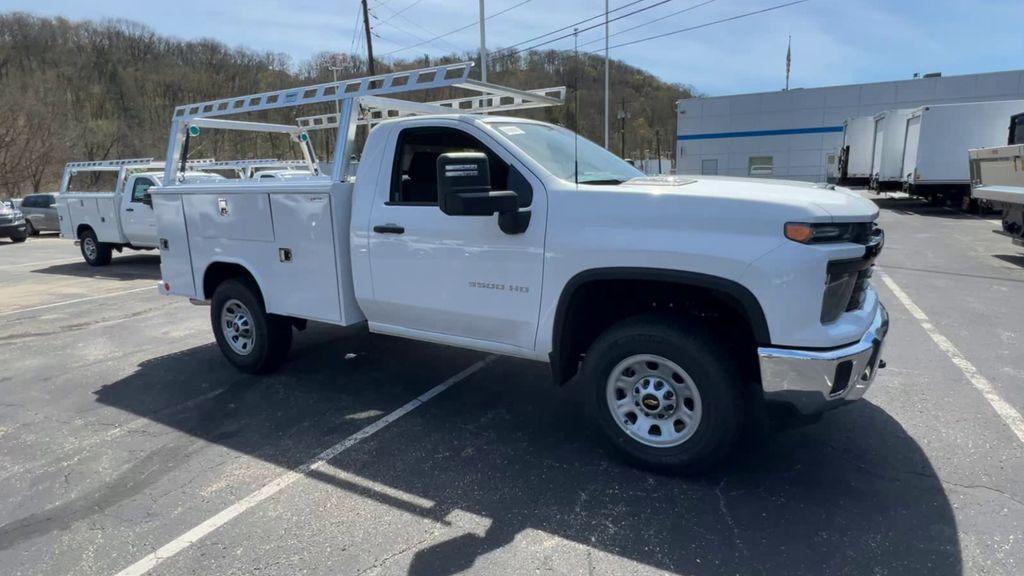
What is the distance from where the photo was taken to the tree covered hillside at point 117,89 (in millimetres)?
36812

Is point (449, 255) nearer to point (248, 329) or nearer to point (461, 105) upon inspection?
point (248, 329)

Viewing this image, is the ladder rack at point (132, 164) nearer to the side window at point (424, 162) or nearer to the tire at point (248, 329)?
the tire at point (248, 329)

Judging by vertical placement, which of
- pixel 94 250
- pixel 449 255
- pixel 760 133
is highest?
pixel 760 133

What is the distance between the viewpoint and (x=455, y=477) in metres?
3.55

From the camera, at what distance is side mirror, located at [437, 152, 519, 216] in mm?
3285

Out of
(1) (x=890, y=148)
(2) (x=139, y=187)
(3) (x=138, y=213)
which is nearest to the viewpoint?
(3) (x=138, y=213)

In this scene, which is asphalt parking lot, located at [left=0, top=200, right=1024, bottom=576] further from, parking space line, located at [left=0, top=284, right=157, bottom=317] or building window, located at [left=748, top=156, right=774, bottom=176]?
building window, located at [left=748, top=156, right=774, bottom=176]

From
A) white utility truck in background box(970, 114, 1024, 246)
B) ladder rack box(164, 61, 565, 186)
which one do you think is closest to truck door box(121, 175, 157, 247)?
ladder rack box(164, 61, 565, 186)

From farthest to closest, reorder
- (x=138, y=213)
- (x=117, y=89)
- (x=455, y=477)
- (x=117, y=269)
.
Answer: (x=117, y=89) < (x=117, y=269) < (x=138, y=213) < (x=455, y=477)

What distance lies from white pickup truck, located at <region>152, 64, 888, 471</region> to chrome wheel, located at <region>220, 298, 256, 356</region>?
1.55 feet

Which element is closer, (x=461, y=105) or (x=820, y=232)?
(x=820, y=232)

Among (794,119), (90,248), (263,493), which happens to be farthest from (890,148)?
(263,493)

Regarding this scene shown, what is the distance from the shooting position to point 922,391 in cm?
462

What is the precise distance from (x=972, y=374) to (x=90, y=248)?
15608mm
